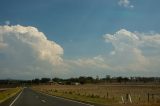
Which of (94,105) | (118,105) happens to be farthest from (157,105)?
(94,105)

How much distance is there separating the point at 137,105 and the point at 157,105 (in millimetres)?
1601

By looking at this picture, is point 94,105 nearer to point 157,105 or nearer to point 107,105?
point 107,105

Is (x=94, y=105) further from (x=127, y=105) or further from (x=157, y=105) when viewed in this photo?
(x=157, y=105)

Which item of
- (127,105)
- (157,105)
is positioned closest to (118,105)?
(127,105)

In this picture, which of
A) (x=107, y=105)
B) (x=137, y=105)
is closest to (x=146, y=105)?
(x=137, y=105)

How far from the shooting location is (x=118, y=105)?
26.0 m

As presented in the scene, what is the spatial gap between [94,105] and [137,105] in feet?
10.9

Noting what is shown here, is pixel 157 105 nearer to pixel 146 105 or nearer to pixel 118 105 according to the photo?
pixel 146 105

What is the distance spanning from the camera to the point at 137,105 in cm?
2552

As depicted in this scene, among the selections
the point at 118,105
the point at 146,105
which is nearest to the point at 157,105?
the point at 146,105

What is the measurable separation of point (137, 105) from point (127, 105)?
850mm

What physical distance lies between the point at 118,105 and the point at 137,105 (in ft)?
4.90

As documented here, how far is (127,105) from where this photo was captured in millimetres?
25984

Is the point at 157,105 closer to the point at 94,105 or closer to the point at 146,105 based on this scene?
the point at 146,105
